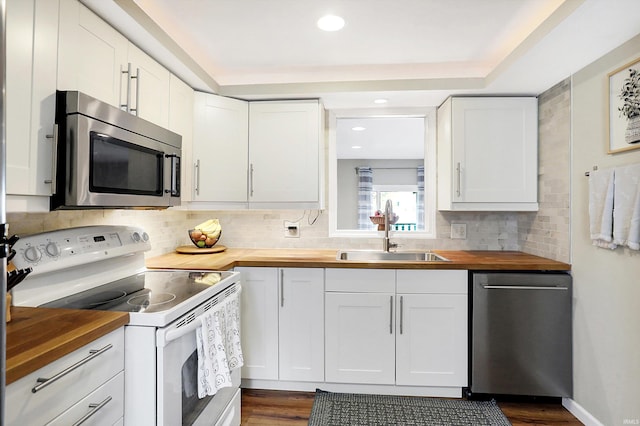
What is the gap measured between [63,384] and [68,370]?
4cm

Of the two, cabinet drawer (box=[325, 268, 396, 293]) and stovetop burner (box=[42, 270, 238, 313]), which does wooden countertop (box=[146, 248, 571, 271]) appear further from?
stovetop burner (box=[42, 270, 238, 313])

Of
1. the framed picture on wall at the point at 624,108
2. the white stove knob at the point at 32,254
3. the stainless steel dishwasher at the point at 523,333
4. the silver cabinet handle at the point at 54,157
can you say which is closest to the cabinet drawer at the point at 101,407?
the white stove knob at the point at 32,254

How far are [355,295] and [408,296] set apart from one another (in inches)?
13.3

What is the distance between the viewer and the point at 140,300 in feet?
4.54

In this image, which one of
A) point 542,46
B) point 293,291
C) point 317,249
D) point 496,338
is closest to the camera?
point 542,46

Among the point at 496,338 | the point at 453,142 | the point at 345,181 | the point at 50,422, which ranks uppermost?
the point at 453,142

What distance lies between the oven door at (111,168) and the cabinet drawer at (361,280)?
109 centimetres

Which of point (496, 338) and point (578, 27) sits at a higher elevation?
point (578, 27)

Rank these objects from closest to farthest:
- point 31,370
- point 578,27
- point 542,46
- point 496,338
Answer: point 31,370 < point 578,27 < point 542,46 < point 496,338

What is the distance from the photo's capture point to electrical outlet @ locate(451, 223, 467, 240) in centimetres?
279

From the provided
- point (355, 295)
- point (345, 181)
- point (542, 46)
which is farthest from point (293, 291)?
point (542, 46)

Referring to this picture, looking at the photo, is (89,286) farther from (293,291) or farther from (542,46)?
(542,46)

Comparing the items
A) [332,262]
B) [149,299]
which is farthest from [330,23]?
[149,299]

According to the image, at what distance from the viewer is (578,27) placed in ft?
5.08
